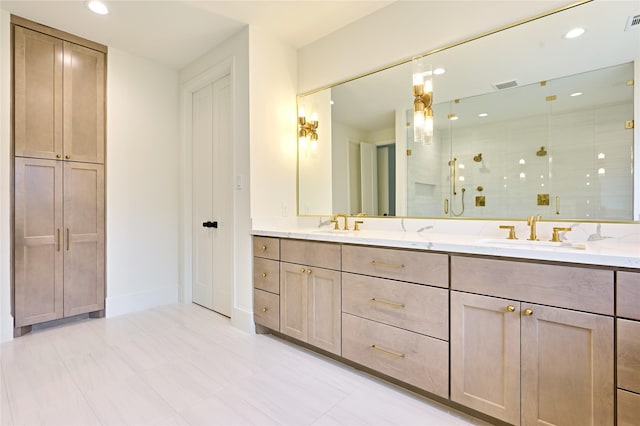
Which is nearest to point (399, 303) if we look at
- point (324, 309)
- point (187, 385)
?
point (324, 309)

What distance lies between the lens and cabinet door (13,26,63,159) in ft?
8.26

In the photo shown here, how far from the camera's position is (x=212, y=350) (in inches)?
91.6

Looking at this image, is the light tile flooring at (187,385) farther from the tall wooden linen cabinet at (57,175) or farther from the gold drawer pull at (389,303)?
the gold drawer pull at (389,303)

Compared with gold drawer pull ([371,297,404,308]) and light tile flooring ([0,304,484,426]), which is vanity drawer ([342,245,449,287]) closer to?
gold drawer pull ([371,297,404,308])

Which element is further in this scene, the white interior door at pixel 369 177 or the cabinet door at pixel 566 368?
the white interior door at pixel 369 177

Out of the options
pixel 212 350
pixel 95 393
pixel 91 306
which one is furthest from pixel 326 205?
pixel 91 306

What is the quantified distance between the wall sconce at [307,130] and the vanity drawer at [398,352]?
164cm

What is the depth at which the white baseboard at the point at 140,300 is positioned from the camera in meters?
3.05

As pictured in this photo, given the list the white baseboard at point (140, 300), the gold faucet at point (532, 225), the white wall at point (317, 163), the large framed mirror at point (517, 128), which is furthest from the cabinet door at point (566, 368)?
the white baseboard at point (140, 300)

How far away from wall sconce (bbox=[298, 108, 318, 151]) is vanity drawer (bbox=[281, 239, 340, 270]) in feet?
3.48

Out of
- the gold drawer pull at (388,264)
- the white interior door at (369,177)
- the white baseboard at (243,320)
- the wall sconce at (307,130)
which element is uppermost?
the wall sconce at (307,130)

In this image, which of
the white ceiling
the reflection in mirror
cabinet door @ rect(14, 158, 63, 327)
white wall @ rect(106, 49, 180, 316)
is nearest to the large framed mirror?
the reflection in mirror

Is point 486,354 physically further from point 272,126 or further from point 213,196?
point 213,196

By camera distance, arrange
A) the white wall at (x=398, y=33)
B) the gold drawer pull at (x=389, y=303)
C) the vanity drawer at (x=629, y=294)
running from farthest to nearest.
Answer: the white wall at (x=398, y=33) < the gold drawer pull at (x=389, y=303) < the vanity drawer at (x=629, y=294)
